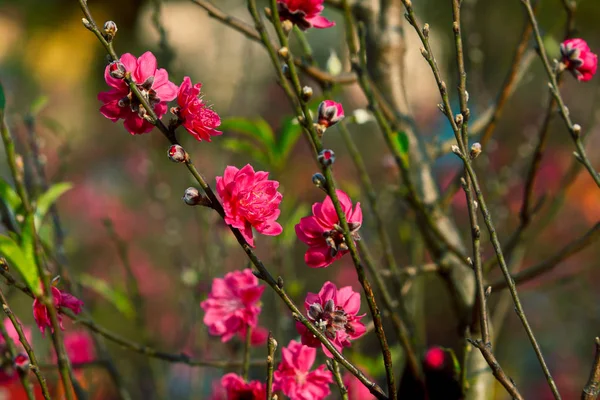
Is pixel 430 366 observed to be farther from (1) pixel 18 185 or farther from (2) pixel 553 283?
(1) pixel 18 185

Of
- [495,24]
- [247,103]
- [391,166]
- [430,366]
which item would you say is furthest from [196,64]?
[430,366]

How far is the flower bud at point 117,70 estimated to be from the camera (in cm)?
65

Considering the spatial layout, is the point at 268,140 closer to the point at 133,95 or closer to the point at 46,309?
the point at 133,95

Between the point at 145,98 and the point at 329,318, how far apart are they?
0.34 metres

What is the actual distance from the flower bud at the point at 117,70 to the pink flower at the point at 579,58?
2.01 feet

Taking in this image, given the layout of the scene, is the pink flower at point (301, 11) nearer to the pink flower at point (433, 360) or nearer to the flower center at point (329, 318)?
the flower center at point (329, 318)

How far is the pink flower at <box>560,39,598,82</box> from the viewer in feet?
2.74

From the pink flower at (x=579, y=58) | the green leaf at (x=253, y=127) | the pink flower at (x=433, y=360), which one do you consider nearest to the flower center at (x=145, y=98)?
the green leaf at (x=253, y=127)

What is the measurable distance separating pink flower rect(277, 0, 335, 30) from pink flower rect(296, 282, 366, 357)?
1.12 ft

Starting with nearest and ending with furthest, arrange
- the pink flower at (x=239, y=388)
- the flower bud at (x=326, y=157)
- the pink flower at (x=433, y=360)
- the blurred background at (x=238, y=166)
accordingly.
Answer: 1. the flower bud at (x=326, y=157)
2. the pink flower at (x=239, y=388)
3. the pink flower at (x=433, y=360)
4. the blurred background at (x=238, y=166)

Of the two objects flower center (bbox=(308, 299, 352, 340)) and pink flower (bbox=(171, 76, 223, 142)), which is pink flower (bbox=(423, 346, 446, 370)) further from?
pink flower (bbox=(171, 76, 223, 142))

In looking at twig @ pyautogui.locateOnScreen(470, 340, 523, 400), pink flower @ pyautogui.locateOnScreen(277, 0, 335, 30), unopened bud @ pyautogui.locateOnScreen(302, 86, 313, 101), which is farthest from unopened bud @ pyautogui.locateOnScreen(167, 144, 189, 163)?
twig @ pyautogui.locateOnScreen(470, 340, 523, 400)

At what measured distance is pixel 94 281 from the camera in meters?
1.32

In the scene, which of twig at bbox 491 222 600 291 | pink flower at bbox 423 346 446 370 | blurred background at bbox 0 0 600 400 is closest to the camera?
twig at bbox 491 222 600 291
